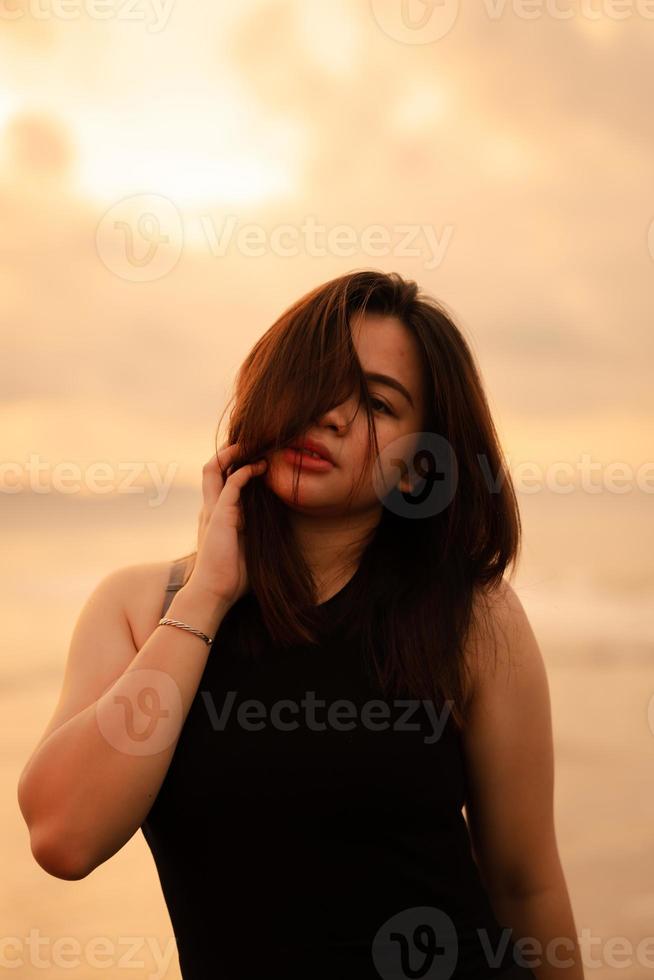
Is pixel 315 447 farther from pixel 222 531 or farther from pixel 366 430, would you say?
pixel 222 531

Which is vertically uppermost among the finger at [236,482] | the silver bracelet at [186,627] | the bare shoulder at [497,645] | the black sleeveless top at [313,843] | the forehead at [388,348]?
the forehead at [388,348]

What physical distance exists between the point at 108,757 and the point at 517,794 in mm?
650

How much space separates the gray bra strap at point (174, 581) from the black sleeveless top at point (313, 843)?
0.44ft

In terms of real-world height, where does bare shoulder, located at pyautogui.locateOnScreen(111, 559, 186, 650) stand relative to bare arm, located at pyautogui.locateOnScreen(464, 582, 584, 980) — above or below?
above

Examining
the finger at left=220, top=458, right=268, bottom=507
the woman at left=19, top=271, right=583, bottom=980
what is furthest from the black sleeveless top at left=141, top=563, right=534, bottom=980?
the finger at left=220, top=458, right=268, bottom=507

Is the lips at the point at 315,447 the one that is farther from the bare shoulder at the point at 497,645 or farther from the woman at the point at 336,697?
the bare shoulder at the point at 497,645

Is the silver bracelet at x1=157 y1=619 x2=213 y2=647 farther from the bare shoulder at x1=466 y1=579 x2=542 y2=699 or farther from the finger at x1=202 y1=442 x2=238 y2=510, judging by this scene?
the bare shoulder at x1=466 y1=579 x2=542 y2=699

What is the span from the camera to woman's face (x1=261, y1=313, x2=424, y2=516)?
Result: 166cm

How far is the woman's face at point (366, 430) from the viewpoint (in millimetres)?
1655

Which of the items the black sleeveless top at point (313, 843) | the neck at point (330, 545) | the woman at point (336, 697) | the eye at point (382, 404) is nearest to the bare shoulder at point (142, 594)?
the woman at point (336, 697)

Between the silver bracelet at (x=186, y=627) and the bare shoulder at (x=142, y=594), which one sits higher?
the bare shoulder at (x=142, y=594)

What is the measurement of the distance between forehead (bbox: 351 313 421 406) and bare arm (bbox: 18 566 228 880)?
1.63 feet

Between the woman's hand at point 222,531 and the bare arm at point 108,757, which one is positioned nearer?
the bare arm at point 108,757

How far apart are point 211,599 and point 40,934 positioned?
2.28 meters
